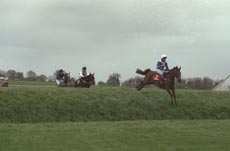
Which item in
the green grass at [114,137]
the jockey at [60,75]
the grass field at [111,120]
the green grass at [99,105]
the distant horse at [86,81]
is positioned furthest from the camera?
the jockey at [60,75]

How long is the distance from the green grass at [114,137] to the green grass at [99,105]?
2.47 metres

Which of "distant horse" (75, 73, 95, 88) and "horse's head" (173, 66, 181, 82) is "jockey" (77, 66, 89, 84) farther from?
"horse's head" (173, 66, 181, 82)

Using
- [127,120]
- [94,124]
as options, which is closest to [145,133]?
[94,124]

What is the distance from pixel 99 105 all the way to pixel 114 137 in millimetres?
7614

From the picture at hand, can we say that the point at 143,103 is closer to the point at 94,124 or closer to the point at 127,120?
the point at 127,120

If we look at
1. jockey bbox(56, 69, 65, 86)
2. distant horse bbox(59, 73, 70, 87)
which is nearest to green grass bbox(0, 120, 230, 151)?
distant horse bbox(59, 73, 70, 87)

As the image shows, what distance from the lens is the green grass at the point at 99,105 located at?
965 inches

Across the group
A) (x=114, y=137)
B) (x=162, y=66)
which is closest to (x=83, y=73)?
(x=162, y=66)

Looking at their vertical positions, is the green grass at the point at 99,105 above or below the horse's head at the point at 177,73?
below

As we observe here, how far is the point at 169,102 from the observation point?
29.0m

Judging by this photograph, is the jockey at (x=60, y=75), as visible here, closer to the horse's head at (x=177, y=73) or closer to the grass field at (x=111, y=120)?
the grass field at (x=111, y=120)

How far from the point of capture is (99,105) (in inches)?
1049

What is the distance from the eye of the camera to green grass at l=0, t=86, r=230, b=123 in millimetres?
24516

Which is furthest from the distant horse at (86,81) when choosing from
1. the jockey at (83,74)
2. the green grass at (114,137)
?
the green grass at (114,137)
